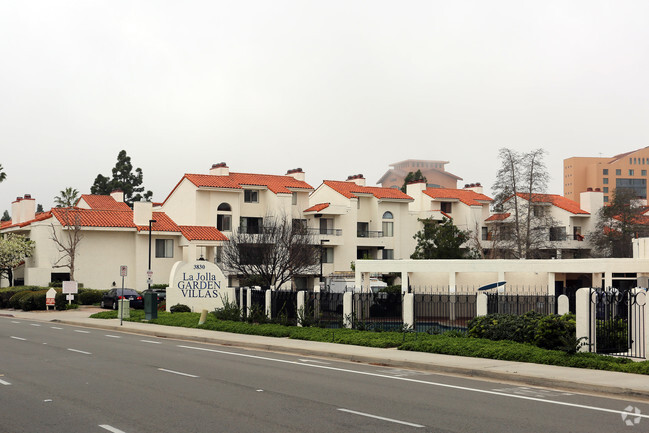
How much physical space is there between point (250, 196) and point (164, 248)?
12036 millimetres

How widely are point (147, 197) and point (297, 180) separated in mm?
41216

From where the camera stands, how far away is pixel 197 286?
36.7 m

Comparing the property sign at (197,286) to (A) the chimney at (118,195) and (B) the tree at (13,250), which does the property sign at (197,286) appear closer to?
(B) the tree at (13,250)

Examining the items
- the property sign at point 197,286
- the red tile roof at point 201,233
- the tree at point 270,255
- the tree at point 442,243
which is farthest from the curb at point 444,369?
the tree at point 442,243

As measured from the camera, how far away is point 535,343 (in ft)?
64.2

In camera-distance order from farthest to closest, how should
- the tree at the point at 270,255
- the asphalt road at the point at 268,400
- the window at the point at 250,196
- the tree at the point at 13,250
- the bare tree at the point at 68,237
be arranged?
the window at the point at 250,196 < the bare tree at the point at 68,237 < the tree at the point at 13,250 < the tree at the point at 270,255 < the asphalt road at the point at 268,400

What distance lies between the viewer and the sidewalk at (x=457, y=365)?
14.7 m

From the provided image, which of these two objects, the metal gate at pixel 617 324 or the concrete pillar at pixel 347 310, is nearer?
the metal gate at pixel 617 324

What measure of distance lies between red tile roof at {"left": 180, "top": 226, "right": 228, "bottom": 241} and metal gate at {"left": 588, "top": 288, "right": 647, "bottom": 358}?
151ft

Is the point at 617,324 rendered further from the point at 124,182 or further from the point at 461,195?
the point at 124,182

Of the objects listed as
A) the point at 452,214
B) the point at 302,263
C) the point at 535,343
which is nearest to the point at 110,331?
the point at 535,343

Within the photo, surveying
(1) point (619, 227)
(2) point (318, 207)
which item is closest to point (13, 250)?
(2) point (318, 207)

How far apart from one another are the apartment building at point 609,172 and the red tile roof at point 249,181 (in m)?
112

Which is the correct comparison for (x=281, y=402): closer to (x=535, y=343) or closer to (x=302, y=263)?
(x=535, y=343)
